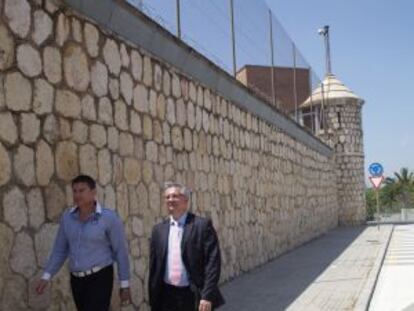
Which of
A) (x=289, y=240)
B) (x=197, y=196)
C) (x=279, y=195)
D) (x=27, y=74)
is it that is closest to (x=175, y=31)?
(x=197, y=196)

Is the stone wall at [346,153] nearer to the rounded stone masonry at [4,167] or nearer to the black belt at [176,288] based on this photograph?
the black belt at [176,288]

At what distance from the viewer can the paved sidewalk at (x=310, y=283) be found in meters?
9.74

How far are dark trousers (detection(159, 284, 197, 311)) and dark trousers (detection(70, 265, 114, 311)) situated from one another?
43 cm

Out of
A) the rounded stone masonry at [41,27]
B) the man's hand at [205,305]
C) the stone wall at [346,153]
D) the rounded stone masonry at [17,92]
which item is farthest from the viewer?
the stone wall at [346,153]

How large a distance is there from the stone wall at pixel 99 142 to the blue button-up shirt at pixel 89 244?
13.5 inches

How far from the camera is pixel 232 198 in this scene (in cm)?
1276

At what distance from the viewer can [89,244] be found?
548 centimetres

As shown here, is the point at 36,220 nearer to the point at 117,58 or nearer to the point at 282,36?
the point at 117,58

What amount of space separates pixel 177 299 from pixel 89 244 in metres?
0.78

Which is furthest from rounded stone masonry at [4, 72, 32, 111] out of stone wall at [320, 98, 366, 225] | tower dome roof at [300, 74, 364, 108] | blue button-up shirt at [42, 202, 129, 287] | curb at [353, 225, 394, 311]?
stone wall at [320, 98, 366, 225]

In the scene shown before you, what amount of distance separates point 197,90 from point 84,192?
5705 mm

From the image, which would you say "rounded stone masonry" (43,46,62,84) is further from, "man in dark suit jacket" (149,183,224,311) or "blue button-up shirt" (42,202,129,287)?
"man in dark suit jacket" (149,183,224,311)

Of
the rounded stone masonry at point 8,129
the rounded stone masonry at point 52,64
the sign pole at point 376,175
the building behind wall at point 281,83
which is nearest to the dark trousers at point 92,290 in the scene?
the rounded stone masonry at point 8,129

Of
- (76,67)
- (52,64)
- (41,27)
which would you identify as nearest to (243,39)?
(76,67)
